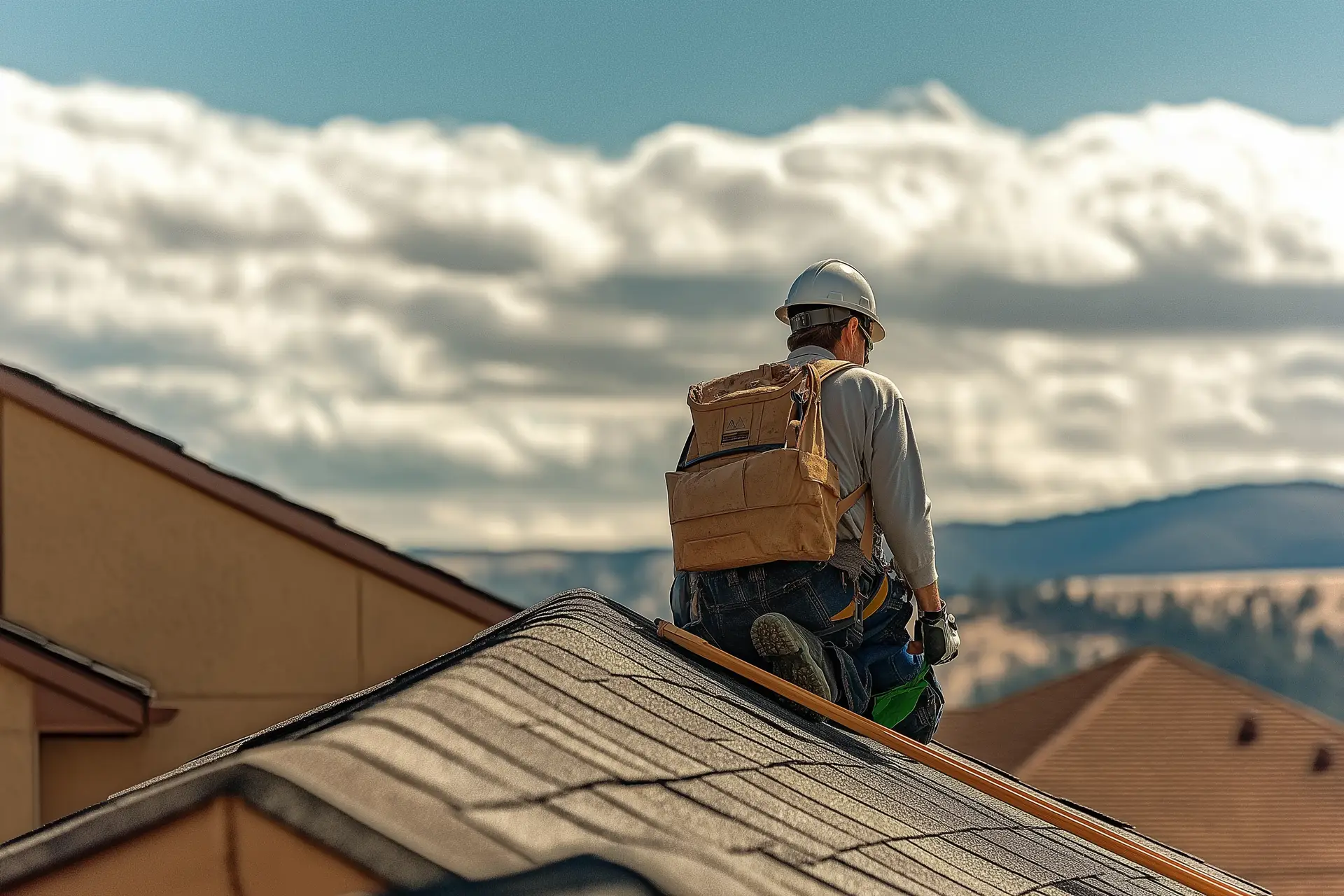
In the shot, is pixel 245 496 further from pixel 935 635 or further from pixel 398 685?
pixel 398 685

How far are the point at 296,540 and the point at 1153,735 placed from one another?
2521cm

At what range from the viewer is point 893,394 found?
5824 millimetres

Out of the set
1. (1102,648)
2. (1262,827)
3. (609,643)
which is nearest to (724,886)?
(609,643)

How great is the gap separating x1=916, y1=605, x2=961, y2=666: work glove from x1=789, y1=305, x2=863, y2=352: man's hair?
101cm

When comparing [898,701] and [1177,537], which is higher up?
[898,701]

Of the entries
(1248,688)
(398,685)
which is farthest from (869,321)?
(1248,688)

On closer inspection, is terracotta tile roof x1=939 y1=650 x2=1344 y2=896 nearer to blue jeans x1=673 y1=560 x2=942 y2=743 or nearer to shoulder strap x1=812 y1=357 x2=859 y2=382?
blue jeans x1=673 y1=560 x2=942 y2=743

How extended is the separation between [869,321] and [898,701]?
4.43 ft

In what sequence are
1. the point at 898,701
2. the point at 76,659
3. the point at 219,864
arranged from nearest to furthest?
1. the point at 219,864
2. the point at 898,701
3. the point at 76,659

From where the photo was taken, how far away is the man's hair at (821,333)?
6121mm

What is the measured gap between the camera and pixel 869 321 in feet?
20.4

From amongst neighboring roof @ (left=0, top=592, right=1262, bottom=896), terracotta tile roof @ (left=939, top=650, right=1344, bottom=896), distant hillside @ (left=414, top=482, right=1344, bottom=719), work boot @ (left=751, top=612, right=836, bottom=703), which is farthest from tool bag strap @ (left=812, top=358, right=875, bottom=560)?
distant hillside @ (left=414, top=482, right=1344, bottom=719)

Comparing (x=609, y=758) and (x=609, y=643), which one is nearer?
(x=609, y=758)

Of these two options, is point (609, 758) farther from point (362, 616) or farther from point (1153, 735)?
point (1153, 735)
